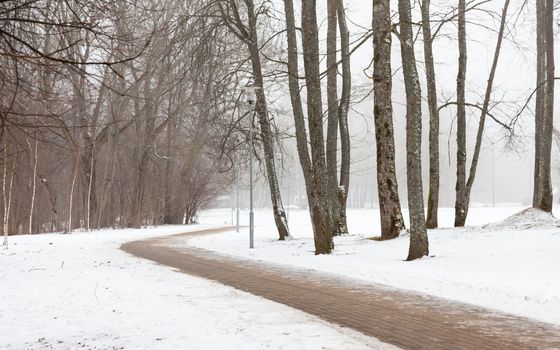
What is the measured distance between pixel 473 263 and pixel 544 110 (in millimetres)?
7989

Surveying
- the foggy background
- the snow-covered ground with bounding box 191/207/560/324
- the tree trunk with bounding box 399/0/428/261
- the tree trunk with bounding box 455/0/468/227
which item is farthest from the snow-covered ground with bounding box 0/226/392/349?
the tree trunk with bounding box 455/0/468/227

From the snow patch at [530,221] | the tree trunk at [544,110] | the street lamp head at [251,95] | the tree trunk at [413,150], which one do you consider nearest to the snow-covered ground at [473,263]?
the snow patch at [530,221]

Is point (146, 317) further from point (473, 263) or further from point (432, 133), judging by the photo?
point (432, 133)

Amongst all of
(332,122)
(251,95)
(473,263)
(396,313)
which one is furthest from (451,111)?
(396,313)

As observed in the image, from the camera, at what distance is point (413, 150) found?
13.2m

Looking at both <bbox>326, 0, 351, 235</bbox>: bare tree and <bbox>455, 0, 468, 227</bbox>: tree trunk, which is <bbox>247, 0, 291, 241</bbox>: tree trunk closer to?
<bbox>326, 0, 351, 235</bbox>: bare tree

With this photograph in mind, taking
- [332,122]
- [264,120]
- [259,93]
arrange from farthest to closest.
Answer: [332,122], [264,120], [259,93]

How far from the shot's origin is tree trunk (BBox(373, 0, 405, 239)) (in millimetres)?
13875

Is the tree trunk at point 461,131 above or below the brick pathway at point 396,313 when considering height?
above

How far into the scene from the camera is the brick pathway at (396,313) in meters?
5.74

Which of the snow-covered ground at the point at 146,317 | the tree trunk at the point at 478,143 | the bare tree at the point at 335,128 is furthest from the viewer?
the bare tree at the point at 335,128

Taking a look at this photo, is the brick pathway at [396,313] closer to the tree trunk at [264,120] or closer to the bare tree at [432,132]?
the bare tree at [432,132]

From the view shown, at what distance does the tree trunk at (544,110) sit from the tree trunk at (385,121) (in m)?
4.58

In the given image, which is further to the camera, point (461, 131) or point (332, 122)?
point (332, 122)
